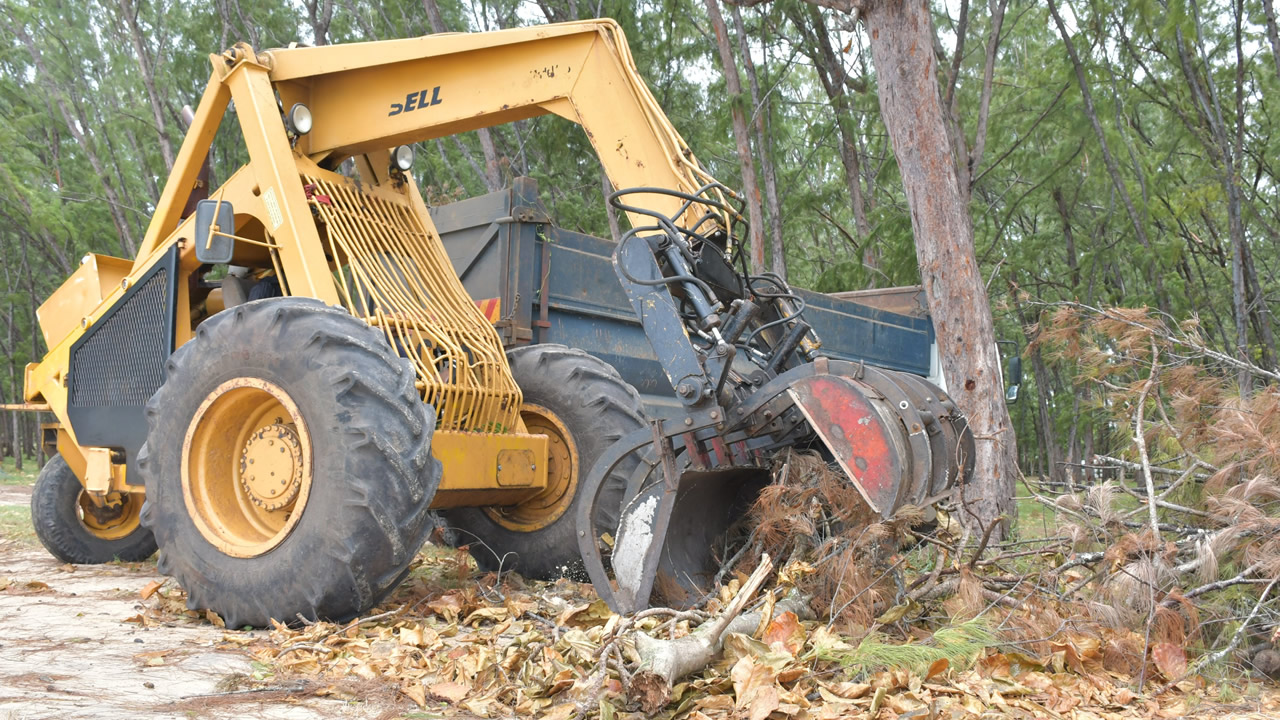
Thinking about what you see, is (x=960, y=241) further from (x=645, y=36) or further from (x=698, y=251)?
(x=645, y=36)

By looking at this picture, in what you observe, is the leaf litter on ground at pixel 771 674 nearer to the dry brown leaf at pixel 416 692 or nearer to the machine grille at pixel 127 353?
the dry brown leaf at pixel 416 692

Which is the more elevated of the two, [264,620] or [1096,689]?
[264,620]

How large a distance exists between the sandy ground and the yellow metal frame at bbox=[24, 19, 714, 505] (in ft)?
4.72

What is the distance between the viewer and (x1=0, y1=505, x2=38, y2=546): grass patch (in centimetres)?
876

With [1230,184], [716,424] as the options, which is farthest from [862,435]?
[1230,184]

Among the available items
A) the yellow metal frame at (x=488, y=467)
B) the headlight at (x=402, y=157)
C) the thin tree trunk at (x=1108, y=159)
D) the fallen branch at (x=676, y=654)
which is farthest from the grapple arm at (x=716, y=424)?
the thin tree trunk at (x=1108, y=159)

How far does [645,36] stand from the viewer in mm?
15703

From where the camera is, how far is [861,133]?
17.0m

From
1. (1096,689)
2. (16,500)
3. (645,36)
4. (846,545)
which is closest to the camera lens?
(1096,689)

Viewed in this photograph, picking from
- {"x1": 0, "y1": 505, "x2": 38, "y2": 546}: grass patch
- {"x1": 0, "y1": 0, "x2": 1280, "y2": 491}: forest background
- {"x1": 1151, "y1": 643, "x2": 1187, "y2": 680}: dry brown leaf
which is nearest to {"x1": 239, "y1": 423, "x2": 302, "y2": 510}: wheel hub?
{"x1": 1151, "y1": 643, "x2": 1187, "y2": 680}: dry brown leaf

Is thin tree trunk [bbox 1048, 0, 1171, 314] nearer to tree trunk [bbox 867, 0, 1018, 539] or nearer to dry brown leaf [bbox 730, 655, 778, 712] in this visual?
tree trunk [bbox 867, 0, 1018, 539]

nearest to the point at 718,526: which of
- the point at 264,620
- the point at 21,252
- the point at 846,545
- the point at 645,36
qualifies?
the point at 846,545

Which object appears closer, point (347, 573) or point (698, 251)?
point (347, 573)

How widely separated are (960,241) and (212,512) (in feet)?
14.8
